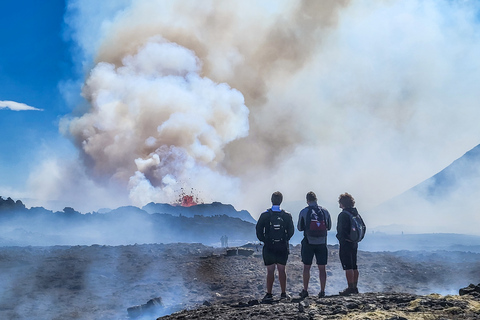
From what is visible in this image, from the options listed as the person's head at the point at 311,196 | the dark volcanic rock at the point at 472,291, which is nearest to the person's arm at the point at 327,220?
the person's head at the point at 311,196

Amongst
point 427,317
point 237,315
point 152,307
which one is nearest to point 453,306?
point 427,317

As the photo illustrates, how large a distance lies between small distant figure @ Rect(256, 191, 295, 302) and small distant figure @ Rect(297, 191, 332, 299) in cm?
38

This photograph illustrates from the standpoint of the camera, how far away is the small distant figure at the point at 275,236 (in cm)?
884

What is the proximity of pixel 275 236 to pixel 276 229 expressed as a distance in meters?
0.16

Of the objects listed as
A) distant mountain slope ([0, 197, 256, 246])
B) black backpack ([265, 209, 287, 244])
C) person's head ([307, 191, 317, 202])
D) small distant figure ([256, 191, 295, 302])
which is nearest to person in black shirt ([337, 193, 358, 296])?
person's head ([307, 191, 317, 202])

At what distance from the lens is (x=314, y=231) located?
29.0ft

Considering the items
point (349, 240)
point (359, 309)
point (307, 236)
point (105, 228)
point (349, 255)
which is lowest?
point (359, 309)

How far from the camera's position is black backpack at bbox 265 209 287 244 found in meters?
8.84

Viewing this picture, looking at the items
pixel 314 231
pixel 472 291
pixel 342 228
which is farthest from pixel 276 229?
pixel 472 291

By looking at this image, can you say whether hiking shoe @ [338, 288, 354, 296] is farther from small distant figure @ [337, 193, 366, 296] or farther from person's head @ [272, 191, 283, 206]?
person's head @ [272, 191, 283, 206]

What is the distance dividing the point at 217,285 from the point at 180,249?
314 inches

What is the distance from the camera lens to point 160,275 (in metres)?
16.3

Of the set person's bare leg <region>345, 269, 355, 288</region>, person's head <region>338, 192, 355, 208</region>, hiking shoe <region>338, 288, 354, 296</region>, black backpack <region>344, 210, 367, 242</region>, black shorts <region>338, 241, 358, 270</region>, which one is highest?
person's head <region>338, 192, 355, 208</region>

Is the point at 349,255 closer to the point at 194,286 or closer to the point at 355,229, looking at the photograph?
the point at 355,229
